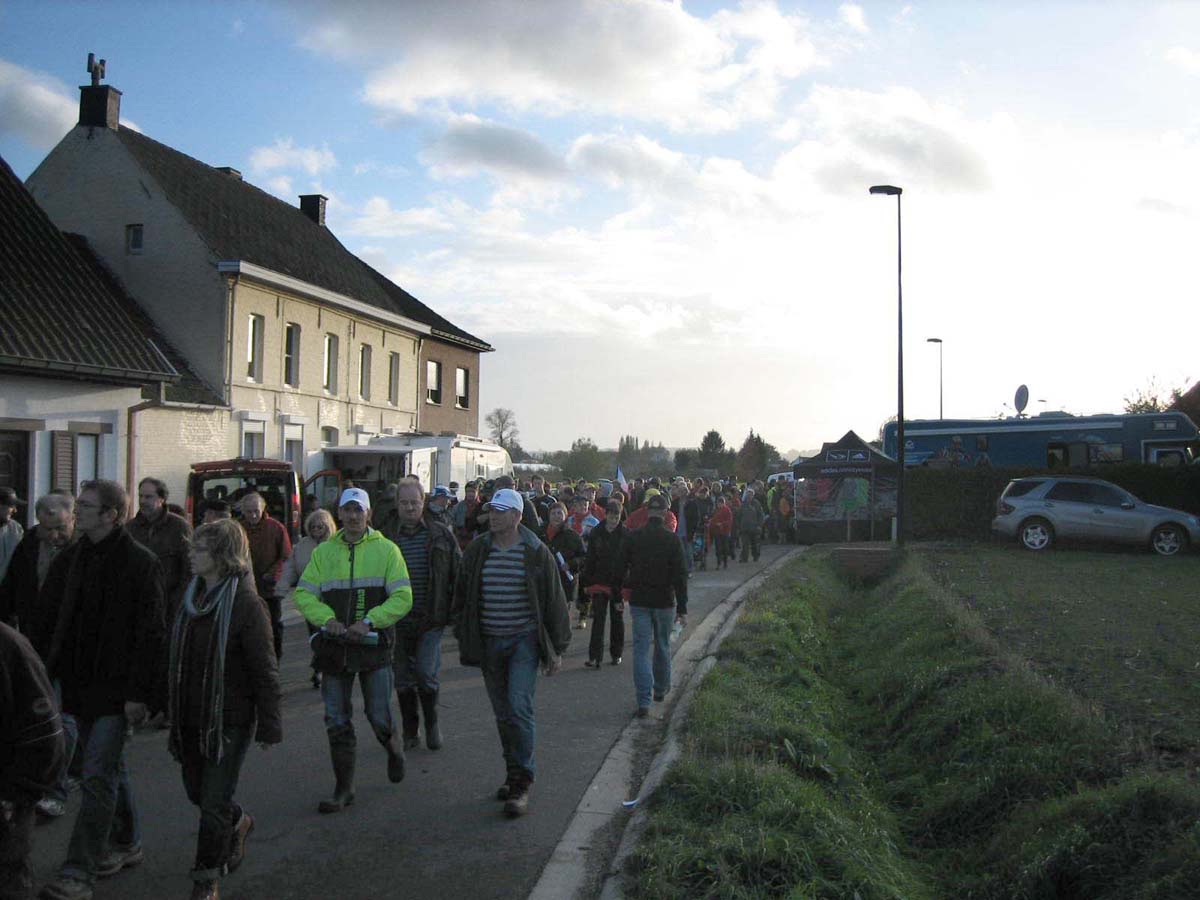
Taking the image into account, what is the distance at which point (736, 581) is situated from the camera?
66.2 ft

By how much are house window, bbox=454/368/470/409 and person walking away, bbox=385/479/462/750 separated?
31.0 metres

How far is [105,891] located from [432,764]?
2.55 meters

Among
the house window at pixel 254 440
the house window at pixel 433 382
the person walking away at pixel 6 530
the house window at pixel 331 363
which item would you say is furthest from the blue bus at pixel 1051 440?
the person walking away at pixel 6 530

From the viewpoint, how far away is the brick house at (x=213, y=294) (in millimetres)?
25281

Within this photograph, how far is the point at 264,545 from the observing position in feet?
32.3

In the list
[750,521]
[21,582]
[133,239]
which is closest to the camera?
[21,582]

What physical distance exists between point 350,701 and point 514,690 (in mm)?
934

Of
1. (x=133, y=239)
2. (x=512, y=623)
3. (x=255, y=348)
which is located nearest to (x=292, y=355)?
(x=255, y=348)

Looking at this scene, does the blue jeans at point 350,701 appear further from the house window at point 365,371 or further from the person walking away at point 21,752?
the house window at point 365,371

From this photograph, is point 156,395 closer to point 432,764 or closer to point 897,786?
point 432,764

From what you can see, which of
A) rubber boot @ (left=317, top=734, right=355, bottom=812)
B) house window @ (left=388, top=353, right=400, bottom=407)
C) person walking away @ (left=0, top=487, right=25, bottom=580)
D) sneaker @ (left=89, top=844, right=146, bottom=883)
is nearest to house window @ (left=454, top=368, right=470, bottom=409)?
house window @ (left=388, top=353, right=400, bottom=407)

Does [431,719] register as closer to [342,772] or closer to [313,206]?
[342,772]

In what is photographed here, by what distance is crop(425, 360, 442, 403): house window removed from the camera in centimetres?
3622

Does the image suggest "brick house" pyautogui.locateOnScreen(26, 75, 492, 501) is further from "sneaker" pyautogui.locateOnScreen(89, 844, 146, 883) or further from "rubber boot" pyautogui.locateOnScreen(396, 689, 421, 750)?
"sneaker" pyautogui.locateOnScreen(89, 844, 146, 883)
